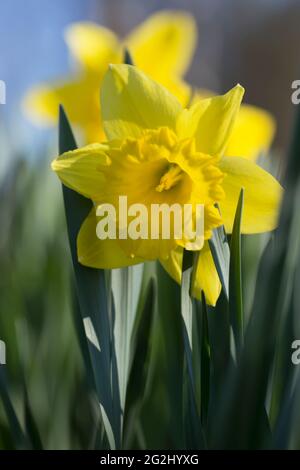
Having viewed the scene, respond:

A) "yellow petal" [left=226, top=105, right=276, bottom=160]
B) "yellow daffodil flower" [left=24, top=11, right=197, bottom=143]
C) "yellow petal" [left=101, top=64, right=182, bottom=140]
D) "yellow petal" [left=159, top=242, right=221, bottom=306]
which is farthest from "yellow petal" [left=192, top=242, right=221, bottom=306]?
"yellow daffodil flower" [left=24, top=11, right=197, bottom=143]

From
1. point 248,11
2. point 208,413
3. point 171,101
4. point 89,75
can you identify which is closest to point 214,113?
point 171,101

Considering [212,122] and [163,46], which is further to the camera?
[163,46]

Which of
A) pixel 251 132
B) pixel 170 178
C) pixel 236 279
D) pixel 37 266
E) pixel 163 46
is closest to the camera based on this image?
pixel 236 279

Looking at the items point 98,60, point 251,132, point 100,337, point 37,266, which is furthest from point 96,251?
point 98,60

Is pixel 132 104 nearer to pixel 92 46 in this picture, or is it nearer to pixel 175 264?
pixel 175 264

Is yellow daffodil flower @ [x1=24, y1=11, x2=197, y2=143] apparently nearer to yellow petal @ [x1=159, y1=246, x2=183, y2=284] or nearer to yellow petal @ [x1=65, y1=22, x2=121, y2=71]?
yellow petal @ [x1=65, y1=22, x2=121, y2=71]

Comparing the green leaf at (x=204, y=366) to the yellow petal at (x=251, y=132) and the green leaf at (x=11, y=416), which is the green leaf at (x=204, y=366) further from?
the yellow petal at (x=251, y=132)

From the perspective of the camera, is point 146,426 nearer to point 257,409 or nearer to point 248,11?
point 257,409
